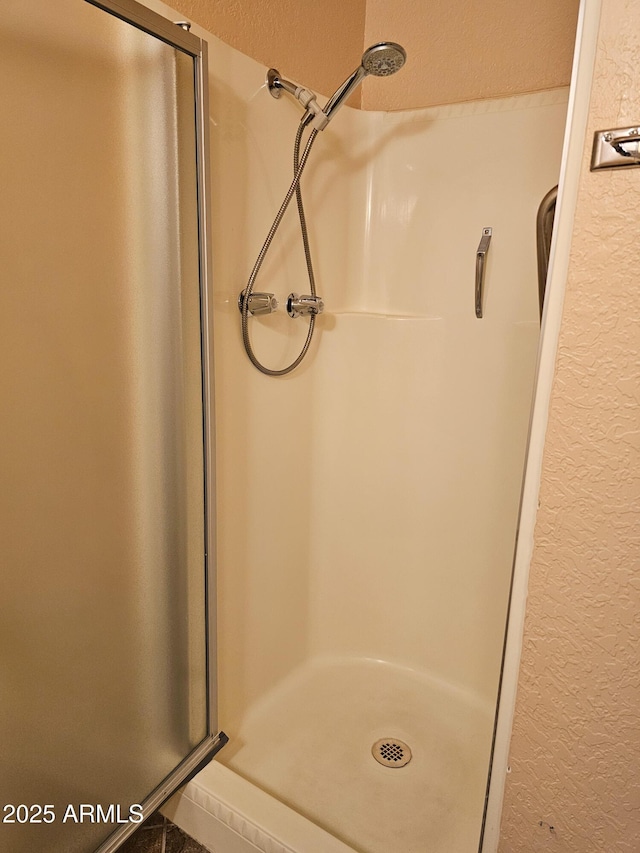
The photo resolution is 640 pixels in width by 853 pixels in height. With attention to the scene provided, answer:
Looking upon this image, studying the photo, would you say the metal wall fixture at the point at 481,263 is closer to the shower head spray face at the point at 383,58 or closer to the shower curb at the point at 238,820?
the shower head spray face at the point at 383,58

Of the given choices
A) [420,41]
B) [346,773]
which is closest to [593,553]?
[346,773]

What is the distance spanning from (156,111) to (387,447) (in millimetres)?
1031

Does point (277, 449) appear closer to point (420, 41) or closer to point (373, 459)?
point (373, 459)

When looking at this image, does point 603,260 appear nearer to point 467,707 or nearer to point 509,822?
point 509,822

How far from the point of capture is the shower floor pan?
3.51ft

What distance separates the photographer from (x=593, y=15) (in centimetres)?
55

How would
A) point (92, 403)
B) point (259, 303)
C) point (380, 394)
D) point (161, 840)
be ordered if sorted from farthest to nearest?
1. point (380, 394)
2. point (259, 303)
3. point (161, 840)
4. point (92, 403)

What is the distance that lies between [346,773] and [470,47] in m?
1.87

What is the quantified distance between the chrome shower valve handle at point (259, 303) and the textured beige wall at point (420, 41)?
0.53 metres

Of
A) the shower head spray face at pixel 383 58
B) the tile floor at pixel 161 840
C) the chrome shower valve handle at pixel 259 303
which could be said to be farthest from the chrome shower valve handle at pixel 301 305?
the tile floor at pixel 161 840

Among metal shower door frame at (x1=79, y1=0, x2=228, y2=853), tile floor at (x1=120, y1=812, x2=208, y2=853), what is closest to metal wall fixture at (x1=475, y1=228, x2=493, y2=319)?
metal shower door frame at (x1=79, y1=0, x2=228, y2=853)

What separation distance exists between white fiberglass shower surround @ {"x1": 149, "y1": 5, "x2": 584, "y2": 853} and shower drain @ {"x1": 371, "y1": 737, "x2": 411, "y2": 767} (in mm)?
Answer: 11

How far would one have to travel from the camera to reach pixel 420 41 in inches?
59.1

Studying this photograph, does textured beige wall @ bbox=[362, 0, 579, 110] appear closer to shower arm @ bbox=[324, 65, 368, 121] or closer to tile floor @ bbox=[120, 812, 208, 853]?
shower arm @ bbox=[324, 65, 368, 121]
